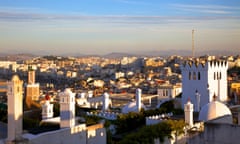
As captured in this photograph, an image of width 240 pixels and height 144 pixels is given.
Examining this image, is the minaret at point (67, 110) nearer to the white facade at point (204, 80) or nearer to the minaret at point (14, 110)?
the minaret at point (14, 110)

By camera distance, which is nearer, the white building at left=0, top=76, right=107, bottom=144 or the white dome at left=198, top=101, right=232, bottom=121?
the white building at left=0, top=76, right=107, bottom=144

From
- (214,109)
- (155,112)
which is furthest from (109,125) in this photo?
(214,109)

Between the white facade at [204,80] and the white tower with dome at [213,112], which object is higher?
the white facade at [204,80]

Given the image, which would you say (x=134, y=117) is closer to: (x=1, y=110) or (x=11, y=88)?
(x=1, y=110)

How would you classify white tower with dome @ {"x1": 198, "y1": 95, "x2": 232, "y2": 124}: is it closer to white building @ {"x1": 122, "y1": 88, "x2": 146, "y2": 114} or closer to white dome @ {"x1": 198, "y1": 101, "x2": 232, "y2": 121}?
white dome @ {"x1": 198, "y1": 101, "x2": 232, "y2": 121}

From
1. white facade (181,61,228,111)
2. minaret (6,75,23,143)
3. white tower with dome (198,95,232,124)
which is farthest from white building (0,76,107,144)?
white facade (181,61,228,111)

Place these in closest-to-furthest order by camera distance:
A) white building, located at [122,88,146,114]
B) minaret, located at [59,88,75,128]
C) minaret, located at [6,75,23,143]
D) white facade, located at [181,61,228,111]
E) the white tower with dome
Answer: minaret, located at [6,75,23,143] < minaret, located at [59,88,75,128] < the white tower with dome < white building, located at [122,88,146,114] < white facade, located at [181,61,228,111]

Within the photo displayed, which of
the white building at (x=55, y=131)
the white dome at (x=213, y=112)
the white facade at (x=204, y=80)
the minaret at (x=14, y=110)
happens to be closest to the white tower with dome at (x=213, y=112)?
the white dome at (x=213, y=112)

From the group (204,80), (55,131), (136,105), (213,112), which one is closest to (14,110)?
(55,131)
